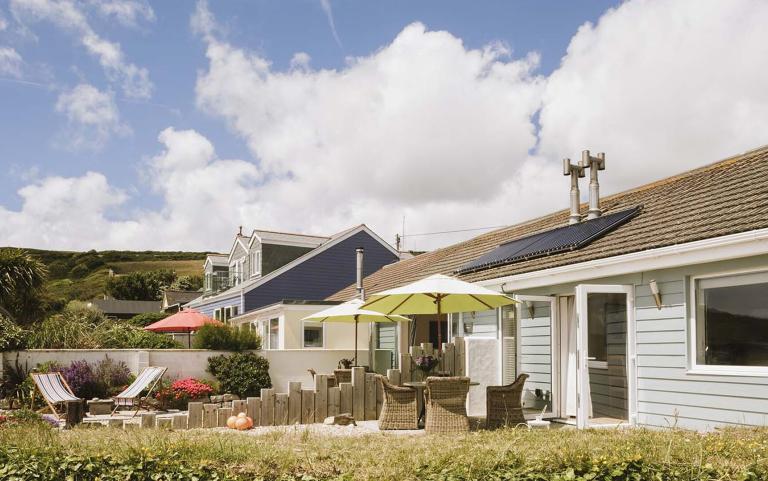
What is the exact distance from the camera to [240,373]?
18.2 metres

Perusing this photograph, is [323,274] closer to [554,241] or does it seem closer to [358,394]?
[554,241]

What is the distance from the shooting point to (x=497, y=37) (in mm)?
13688

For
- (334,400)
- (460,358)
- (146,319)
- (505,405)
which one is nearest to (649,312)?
(505,405)

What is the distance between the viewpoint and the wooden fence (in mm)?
12414

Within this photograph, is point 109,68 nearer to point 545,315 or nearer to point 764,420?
point 545,315

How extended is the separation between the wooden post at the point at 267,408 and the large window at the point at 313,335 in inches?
487

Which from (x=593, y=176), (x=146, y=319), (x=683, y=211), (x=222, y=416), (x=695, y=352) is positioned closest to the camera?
(x=695, y=352)

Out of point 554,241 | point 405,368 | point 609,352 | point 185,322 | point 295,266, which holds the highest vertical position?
point 295,266

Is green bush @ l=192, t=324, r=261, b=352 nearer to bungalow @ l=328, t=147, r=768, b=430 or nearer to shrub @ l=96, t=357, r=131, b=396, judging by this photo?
shrub @ l=96, t=357, r=131, b=396

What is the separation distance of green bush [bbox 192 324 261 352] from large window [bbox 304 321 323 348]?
5.63 meters

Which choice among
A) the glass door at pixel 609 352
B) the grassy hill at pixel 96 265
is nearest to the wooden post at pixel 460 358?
the glass door at pixel 609 352

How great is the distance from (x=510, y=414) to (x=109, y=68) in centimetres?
922

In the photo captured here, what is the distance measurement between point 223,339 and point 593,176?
10.1 metres

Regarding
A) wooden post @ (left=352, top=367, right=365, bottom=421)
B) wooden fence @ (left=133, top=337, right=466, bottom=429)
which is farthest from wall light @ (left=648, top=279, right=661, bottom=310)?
wooden post @ (left=352, top=367, right=365, bottom=421)
